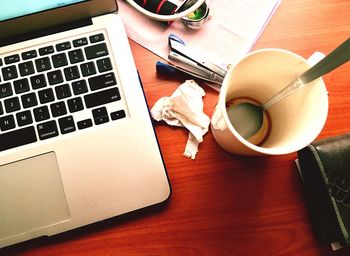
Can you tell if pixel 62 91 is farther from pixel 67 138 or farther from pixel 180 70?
pixel 180 70

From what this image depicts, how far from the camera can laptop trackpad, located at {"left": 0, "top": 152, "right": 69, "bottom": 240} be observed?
447 millimetres

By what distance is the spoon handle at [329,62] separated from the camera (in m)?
0.30

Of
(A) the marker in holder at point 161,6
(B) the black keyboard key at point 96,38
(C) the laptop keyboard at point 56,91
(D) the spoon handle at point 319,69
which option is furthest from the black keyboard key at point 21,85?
(D) the spoon handle at point 319,69

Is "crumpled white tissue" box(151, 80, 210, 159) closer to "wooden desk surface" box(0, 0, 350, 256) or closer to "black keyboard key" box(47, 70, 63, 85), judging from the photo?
"wooden desk surface" box(0, 0, 350, 256)

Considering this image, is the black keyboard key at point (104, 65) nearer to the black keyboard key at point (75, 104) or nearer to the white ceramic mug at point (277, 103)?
the black keyboard key at point (75, 104)

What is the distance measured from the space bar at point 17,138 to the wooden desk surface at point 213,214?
13cm

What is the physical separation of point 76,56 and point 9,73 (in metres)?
0.09

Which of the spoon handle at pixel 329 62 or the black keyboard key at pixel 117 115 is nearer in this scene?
the spoon handle at pixel 329 62

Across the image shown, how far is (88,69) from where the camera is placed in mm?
471

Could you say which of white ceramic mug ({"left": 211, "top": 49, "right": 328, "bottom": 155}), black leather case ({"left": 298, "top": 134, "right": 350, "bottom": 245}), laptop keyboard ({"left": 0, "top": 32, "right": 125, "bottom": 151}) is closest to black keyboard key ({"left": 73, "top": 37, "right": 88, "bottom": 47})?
laptop keyboard ({"left": 0, "top": 32, "right": 125, "bottom": 151})

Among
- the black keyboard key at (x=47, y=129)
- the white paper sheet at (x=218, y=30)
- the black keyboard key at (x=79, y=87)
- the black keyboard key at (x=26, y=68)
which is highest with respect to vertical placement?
the white paper sheet at (x=218, y=30)

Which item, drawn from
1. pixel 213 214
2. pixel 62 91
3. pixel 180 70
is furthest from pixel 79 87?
pixel 213 214

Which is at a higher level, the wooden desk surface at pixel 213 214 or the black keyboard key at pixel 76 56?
the black keyboard key at pixel 76 56

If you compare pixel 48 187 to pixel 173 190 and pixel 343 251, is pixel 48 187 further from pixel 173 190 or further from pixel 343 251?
pixel 343 251
